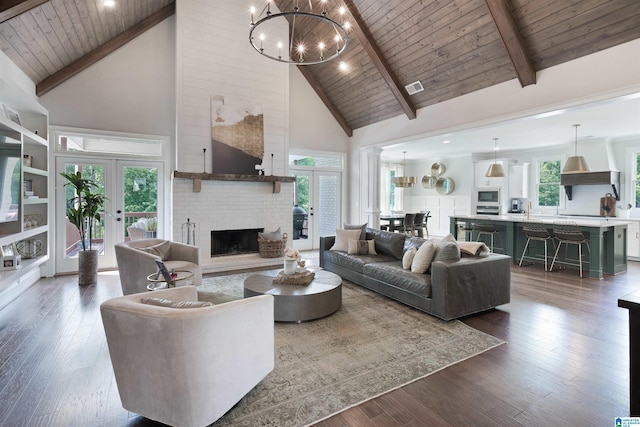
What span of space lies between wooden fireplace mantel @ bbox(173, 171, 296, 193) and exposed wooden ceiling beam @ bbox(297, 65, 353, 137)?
2.40 m

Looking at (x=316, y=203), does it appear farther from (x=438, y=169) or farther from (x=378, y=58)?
(x=438, y=169)

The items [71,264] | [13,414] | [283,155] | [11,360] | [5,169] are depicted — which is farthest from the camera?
[283,155]

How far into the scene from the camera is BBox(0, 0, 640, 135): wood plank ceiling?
384 cm

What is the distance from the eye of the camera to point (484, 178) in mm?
9945

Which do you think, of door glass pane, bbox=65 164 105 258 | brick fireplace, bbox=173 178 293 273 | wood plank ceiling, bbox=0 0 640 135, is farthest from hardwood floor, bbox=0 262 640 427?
wood plank ceiling, bbox=0 0 640 135

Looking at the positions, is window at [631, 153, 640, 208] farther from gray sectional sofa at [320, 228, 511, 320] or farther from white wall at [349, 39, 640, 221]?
gray sectional sofa at [320, 228, 511, 320]

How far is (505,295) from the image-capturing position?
3971mm

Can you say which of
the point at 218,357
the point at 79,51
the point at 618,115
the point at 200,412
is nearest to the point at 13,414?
the point at 200,412

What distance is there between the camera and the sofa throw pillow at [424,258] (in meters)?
3.84

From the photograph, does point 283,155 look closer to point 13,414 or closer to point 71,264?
point 71,264

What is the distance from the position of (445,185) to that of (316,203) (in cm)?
521

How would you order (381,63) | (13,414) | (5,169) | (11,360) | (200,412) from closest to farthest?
(200,412)
(13,414)
(11,360)
(5,169)
(381,63)

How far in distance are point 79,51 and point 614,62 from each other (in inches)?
292

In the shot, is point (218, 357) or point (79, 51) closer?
point (218, 357)
